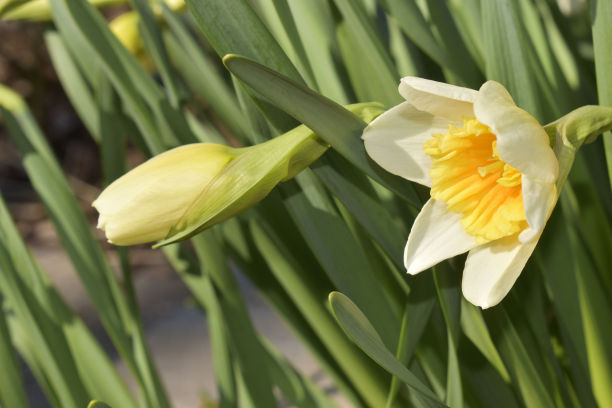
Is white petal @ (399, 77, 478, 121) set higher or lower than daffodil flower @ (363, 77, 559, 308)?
higher

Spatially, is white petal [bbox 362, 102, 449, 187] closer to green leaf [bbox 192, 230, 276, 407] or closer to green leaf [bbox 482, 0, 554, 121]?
green leaf [bbox 482, 0, 554, 121]

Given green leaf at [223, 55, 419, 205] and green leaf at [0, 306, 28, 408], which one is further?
green leaf at [0, 306, 28, 408]

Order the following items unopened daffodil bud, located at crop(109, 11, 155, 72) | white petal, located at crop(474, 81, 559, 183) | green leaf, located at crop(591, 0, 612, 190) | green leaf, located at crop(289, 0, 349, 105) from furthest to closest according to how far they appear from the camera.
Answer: unopened daffodil bud, located at crop(109, 11, 155, 72), green leaf, located at crop(289, 0, 349, 105), green leaf, located at crop(591, 0, 612, 190), white petal, located at crop(474, 81, 559, 183)

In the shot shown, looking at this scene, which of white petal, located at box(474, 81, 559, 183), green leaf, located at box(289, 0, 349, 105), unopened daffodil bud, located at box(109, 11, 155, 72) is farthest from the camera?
unopened daffodil bud, located at box(109, 11, 155, 72)

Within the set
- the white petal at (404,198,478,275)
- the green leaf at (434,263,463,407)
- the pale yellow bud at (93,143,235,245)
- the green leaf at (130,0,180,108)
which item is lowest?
the green leaf at (434,263,463,407)

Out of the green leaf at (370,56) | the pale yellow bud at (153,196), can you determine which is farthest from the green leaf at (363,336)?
the green leaf at (370,56)

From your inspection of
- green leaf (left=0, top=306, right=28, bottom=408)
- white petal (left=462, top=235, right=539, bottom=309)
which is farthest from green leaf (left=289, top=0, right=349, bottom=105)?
green leaf (left=0, top=306, right=28, bottom=408)

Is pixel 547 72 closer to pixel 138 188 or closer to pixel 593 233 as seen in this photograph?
A: pixel 593 233
